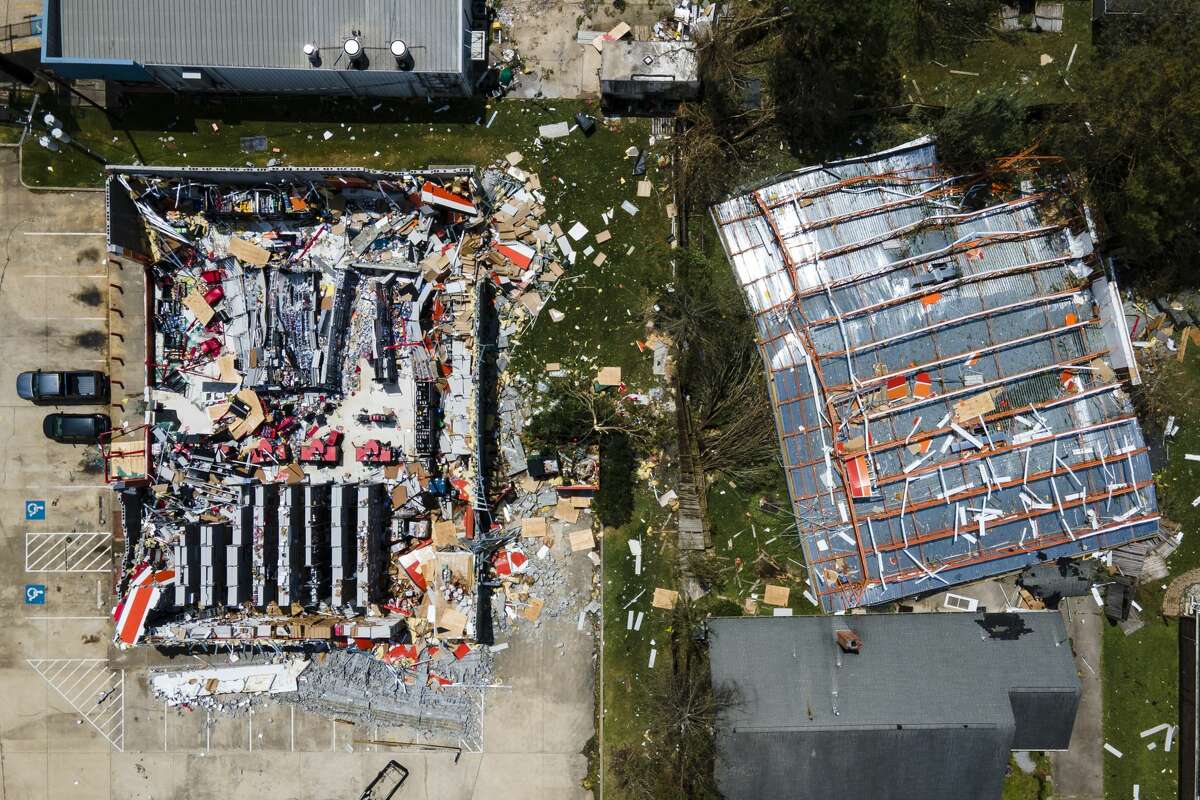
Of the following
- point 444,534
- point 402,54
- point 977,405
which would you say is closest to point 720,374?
point 977,405

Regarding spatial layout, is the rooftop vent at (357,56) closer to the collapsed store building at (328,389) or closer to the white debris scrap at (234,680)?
the collapsed store building at (328,389)

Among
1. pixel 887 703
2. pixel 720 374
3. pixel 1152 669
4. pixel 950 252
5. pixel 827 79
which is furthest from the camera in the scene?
pixel 1152 669

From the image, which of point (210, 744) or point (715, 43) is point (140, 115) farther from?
point (210, 744)

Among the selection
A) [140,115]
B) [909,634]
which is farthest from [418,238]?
[909,634]

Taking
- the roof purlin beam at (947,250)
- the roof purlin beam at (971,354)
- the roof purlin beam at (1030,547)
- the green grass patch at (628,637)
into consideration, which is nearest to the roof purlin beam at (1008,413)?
the roof purlin beam at (971,354)

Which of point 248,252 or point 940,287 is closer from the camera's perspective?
point 940,287

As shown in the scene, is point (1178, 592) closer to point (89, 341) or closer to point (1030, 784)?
point (1030, 784)

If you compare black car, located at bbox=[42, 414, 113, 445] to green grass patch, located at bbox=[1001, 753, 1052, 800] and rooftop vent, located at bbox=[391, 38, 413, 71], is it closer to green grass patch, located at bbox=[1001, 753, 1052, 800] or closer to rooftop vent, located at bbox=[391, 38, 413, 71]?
rooftop vent, located at bbox=[391, 38, 413, 71]
